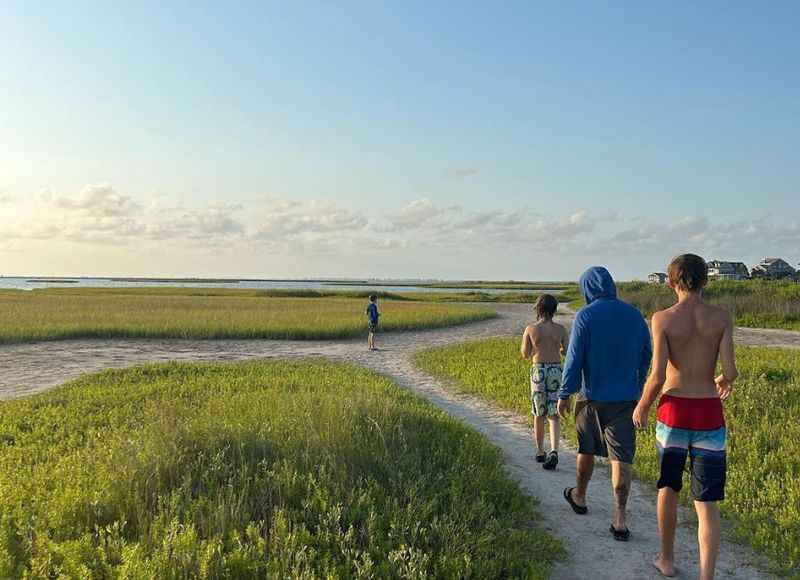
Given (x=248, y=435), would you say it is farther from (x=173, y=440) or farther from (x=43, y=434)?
(x=43, y=434)

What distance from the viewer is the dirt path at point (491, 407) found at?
4664mm

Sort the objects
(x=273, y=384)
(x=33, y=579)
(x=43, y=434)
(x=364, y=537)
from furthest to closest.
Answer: (x=273, y=384) → (x=43, y=434) → (x=364, y=537) → (x=33, y=579)

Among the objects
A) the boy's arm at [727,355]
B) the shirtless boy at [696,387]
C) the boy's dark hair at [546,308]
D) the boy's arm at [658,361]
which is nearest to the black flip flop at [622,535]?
the shirtless boy at [696,387]

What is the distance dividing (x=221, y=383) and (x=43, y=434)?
13.5 ft

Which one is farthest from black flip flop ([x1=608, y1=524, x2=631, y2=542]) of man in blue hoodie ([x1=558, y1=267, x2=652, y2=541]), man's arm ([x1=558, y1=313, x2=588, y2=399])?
man's arm ([x1=558, y1=313, x2=588, y2=399])

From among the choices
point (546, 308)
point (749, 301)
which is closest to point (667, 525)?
point (546, 308)

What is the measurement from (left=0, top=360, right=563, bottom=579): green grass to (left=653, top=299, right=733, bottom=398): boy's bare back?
6.35ft

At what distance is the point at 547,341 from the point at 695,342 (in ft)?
10.3

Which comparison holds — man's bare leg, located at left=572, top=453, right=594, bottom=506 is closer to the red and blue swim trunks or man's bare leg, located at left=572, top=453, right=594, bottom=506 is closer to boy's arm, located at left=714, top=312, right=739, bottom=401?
the red and blue swim trunks

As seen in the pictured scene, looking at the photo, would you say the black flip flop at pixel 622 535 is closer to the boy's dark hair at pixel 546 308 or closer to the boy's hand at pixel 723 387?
the boy's hand at pixel 723 387

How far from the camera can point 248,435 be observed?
20.3 feet

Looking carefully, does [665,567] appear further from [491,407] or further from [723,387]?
[491,407]

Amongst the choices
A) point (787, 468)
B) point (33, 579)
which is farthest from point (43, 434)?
point (787, 468)

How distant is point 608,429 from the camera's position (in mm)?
4930
